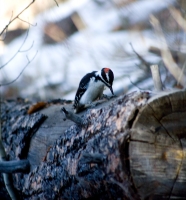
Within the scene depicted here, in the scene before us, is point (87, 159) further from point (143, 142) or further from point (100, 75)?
point (100, 75)

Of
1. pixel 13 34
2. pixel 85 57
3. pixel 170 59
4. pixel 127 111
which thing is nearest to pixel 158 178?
pixel 127 111

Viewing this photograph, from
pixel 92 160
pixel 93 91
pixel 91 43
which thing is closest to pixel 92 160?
pixel 92 160

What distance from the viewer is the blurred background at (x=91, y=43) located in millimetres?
5078

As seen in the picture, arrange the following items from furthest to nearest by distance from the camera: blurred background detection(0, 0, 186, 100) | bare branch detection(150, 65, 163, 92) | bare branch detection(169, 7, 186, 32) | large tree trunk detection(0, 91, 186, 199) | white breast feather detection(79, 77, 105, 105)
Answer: blurred background detection(0, 0, 186, 100), bare branch detection(169, 7, 186, 32), white breast feather detection(79, 77, 105, 105), bare branch detection(150, 65, 163, 92), large tree trunk detection(0, 91, 186, 199)

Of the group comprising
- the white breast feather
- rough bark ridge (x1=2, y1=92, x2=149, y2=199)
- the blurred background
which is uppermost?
the blurred background

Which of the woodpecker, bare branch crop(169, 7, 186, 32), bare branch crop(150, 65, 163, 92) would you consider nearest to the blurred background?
bare branch crop(169, 7, 186, 32)

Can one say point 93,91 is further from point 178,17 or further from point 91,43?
point 91,43

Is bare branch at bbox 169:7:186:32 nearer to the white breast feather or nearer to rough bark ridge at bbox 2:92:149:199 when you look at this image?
the white breast feather

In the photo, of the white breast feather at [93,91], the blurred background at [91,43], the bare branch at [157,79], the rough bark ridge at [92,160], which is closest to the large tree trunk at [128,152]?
the rough bark ridge at [92,160]

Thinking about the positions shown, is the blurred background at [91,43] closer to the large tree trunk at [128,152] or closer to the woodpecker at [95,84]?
the woodpecker at [95,84]

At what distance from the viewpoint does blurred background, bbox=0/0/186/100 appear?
5.08 meters

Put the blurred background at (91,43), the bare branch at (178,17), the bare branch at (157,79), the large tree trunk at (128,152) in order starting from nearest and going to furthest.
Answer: the large tree trunk at (128,152) < the bare branch at (157,79) < the bare branch at (178,17) < the blurred background at (91,43)

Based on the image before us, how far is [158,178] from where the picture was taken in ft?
8.34

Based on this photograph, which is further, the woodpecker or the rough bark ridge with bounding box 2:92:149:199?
the woodpecker
